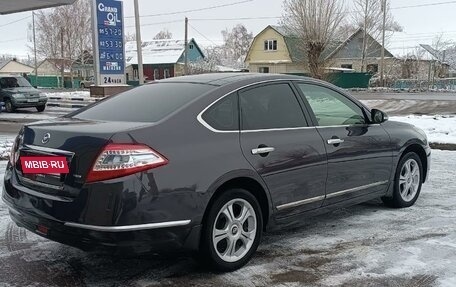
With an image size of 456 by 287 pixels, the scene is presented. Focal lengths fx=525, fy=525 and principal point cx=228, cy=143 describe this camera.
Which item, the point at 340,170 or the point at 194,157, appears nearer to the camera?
the point at 194,157

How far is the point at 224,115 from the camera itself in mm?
4195

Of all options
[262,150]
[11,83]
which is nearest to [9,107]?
[11,83]

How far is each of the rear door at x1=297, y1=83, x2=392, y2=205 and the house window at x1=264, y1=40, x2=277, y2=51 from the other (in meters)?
55.1

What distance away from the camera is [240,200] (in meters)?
4.11

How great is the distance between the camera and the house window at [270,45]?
5946cm

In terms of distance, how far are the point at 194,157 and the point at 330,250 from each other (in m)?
1.63

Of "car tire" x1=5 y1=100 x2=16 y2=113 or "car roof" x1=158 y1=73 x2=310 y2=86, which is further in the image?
"car tire" x1=5 y1=100 x2=16 y2=113

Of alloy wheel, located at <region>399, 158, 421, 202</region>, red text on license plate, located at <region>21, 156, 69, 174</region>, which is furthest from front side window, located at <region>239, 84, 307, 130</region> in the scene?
alloy wheel, located at <region>399, 158, 421, 202</region>

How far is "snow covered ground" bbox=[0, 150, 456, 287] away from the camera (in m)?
3.93

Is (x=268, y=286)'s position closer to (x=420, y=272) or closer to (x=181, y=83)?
(x=420, y=272)

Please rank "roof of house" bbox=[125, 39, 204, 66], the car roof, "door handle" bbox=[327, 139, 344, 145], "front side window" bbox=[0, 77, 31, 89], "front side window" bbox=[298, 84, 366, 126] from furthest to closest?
"roof of house" bbox=[125, 39, 204, 66]
"front side window" bbox=[0, 77, 31, 89]
"front side window" bbox=[298, 84, 366, 126]
"door handle" bbox=[327, 139, 344, 145]
the car roof

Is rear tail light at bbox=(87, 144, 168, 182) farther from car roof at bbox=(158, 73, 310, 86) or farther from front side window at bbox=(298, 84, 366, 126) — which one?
front side window at bbox=(298, 84, 366, 126)

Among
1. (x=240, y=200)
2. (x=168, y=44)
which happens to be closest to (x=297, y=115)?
(x=240, y=200)

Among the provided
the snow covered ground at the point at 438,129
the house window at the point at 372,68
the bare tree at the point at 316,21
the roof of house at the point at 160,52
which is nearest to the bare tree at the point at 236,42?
the roof of house at the point at 160,52
